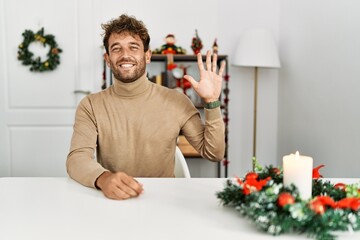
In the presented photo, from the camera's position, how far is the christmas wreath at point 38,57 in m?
3.37

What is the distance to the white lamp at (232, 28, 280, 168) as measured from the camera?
3182 mm

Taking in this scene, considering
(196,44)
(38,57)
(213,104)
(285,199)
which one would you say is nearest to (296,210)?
(285,199)

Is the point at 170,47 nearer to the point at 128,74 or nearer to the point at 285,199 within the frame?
the point at 128,74

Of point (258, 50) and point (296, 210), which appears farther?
point (258, 50)

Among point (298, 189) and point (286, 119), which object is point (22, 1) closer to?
point (286, 119)

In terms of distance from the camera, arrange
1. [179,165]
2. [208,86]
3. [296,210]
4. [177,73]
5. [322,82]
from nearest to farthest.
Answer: [296,210], [208,86], [179,165], [322,82], [177,73]

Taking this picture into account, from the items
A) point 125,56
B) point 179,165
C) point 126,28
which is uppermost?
point 126,28

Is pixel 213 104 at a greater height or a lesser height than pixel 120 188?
greater

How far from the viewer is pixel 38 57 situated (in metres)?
3.40

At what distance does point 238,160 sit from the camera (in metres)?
3.66

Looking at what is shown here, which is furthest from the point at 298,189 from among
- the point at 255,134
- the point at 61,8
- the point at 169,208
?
the point at 61,8

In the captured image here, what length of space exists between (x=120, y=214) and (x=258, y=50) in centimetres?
249

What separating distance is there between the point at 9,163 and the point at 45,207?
272 cm

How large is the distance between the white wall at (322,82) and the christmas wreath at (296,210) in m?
1.48
